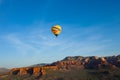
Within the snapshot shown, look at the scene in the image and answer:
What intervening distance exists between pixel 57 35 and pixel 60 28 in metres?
3.59

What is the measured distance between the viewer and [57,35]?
3666 inches

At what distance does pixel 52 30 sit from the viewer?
94.3m

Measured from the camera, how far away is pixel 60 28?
311ft

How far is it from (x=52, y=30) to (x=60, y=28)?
3.38 m
